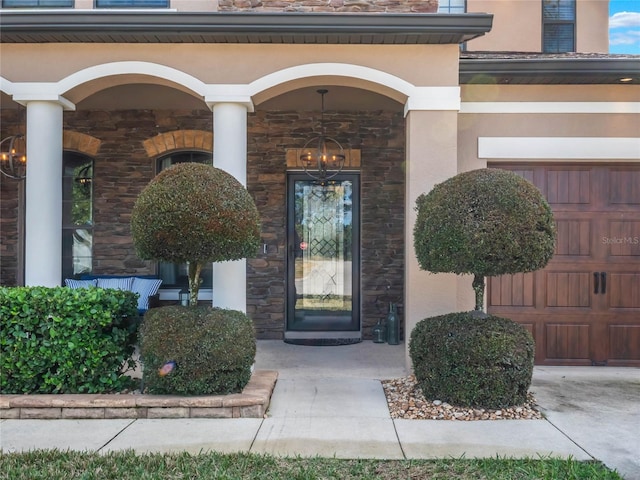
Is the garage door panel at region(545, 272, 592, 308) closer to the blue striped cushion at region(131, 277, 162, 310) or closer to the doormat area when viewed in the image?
the doormat area

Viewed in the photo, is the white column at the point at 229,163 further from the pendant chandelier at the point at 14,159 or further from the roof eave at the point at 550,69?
the pendant chandelier at the point at 14,159

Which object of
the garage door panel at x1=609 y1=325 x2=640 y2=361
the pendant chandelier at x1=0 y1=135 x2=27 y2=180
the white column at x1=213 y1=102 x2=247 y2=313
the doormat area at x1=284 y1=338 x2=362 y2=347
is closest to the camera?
the white column at x1=213 y1=102 x2=247 y2=313

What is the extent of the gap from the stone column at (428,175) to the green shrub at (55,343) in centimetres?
313

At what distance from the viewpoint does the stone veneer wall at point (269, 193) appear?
7.94 m

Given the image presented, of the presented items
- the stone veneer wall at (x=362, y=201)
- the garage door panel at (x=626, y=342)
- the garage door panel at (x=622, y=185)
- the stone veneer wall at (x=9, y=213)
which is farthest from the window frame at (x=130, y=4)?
the garage door panel at (x=626, y=342)

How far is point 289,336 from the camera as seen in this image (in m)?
7.98

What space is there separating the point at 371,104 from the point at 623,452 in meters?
5.39

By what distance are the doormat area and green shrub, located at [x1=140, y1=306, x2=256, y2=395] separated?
9.33 feet

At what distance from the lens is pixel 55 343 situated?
4.70 m

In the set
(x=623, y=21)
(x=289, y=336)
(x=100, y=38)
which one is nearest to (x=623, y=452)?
(x=289, y=336)

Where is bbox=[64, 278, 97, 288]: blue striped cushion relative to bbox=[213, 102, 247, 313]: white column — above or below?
below

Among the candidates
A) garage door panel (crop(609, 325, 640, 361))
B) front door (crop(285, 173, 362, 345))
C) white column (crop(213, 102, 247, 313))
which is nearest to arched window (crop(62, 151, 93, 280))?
front door (crop(285, 173, 362, 345))

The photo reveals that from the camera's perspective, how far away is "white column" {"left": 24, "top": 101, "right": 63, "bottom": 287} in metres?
5.64

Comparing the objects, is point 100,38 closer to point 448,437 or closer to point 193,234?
point 193,234
